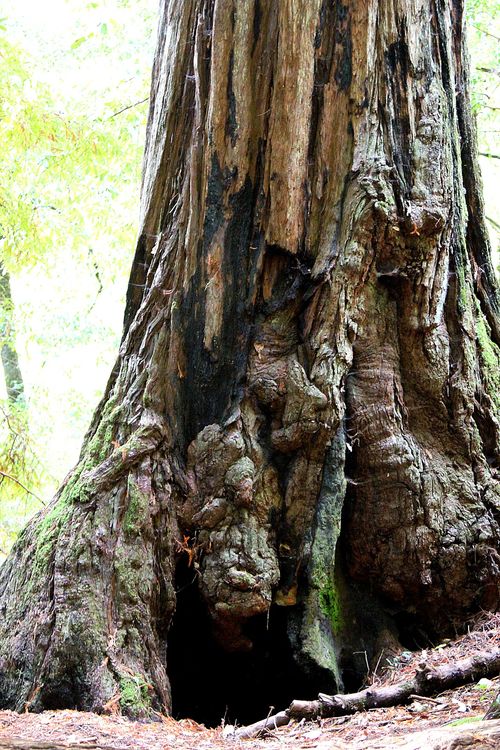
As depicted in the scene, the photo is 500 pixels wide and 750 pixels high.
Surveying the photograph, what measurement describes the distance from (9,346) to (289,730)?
328 inches

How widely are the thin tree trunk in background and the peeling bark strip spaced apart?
590cm

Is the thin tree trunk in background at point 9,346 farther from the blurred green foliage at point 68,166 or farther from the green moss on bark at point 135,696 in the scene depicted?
the green moss on bark at point 135,696

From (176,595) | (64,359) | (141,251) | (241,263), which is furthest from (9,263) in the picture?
(64,359)

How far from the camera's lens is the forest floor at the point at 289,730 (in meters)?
2.09

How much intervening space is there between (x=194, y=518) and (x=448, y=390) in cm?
143

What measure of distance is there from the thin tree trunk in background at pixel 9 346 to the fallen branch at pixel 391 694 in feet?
22.5

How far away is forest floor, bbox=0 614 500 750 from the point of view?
2.09 m

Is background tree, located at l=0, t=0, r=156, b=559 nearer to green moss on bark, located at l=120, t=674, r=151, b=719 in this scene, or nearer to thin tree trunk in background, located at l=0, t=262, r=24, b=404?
thin tree trunk in background, located at l=0, t=262, r=24, b=404

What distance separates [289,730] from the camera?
276 centimetres

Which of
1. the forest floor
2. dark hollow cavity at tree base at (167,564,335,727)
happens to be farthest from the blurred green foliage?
the forest floor

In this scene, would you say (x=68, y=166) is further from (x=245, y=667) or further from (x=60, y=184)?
(x=245, y=667)

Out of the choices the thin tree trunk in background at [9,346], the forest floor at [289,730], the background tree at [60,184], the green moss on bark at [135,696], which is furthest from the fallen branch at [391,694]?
the thin tree trunk in background at [9,346]

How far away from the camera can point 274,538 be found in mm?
3428

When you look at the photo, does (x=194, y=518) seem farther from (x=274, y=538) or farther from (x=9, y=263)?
(x=9, y=263)
